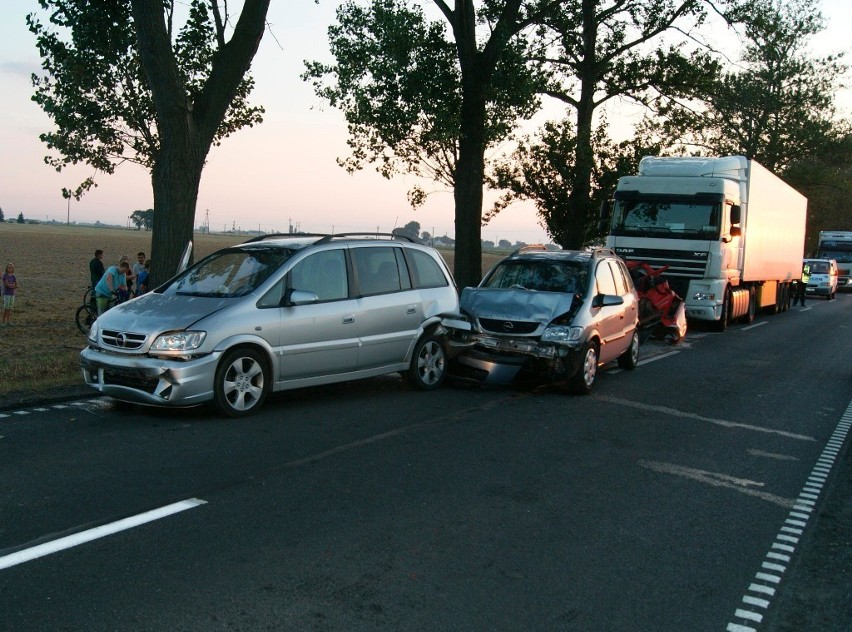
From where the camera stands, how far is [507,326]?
10.9 m

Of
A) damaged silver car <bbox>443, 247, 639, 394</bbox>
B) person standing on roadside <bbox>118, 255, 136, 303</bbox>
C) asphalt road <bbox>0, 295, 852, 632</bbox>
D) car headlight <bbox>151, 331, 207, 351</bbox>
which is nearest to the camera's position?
asphalt road <bbox>0, 295, 852, 632</bbox>

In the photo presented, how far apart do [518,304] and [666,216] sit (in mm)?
9575

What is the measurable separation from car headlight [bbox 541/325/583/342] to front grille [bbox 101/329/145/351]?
4550 mm

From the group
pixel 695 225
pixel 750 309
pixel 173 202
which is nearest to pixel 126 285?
pixel 173 202

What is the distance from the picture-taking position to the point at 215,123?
12359mm

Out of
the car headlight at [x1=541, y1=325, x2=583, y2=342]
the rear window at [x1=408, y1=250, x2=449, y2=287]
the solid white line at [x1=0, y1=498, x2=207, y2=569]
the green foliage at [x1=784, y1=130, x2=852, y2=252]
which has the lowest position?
the solid white line at [x1=0, y1=498, x2=207, y2=569]

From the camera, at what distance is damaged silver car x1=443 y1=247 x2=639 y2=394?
10531 millimetres

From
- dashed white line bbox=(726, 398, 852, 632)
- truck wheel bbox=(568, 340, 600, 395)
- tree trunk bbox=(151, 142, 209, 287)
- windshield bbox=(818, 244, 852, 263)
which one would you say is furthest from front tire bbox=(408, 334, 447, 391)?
windshield bbox=(818, 244, 852, 263)

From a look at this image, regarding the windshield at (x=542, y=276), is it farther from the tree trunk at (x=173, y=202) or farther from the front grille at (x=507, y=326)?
the tree trunk at (x=173, y=202)

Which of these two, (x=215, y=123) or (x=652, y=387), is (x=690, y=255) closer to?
(x=652, y=387)

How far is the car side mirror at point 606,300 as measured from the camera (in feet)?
36.9

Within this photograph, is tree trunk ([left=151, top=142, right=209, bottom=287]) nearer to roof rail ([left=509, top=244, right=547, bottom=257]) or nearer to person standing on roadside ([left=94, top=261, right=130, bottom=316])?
roof rail ([left=509, top=244, right=547, bottom=257])

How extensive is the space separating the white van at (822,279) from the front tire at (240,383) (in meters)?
38.9

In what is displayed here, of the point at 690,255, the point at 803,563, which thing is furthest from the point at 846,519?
the point at 690,255
